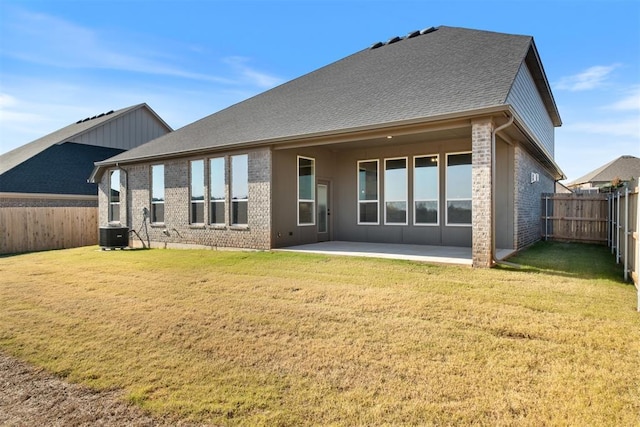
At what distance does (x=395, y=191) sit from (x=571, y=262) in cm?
512

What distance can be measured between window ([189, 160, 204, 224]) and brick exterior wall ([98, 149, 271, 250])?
18 cm

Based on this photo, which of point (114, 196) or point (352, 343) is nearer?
point (352, 343)

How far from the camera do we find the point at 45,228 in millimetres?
15461

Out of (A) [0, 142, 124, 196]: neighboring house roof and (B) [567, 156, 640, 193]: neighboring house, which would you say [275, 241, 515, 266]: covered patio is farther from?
(B) [567, 156, 640, 193]: neighboring house

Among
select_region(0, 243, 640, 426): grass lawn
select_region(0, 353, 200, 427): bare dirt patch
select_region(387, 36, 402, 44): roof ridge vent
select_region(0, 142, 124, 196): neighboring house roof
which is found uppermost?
select_region(387, 36, 402, 44): roof ridge vent

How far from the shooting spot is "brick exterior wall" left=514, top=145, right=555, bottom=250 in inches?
395

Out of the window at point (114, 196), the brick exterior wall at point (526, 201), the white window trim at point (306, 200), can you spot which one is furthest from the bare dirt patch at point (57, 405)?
the window at point (114, 196)

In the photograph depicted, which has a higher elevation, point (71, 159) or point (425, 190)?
point (71, 159)

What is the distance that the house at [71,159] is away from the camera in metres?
16.9

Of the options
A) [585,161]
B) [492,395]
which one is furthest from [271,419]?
[585,161]

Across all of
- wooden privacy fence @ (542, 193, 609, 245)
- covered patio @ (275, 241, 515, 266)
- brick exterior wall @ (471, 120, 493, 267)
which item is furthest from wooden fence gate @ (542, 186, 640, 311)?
brick exterior wall @ (471, 120, 493, 267)

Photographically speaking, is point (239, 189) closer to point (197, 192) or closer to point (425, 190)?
point (197, 192)

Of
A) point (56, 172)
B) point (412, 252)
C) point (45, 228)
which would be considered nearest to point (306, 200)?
point (412, 252)

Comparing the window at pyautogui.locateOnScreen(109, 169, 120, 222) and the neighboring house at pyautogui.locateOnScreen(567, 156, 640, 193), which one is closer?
the window at pyautogui.locateOnScreen(109, 169, 120, 222)
